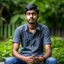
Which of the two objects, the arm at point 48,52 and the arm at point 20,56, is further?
the arm at point 48,52

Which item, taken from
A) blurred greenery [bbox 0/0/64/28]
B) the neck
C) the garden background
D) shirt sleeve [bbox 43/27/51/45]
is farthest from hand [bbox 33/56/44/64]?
blurred greenery [bbox 0/0/64/28]

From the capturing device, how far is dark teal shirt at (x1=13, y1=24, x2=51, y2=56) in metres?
5.63

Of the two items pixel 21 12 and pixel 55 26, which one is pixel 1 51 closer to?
pixel 21 12

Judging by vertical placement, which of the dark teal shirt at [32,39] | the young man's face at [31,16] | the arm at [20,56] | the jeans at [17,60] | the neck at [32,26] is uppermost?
the young man's face at [31,16]

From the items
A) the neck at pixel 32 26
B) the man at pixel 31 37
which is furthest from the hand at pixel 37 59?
the neck at pixel 32 26

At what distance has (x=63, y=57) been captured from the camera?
24.3 ft

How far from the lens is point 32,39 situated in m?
5.67

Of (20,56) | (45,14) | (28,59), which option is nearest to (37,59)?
(28,59)

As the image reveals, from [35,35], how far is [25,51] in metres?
0.32

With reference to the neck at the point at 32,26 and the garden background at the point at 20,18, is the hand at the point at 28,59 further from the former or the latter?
the garden background at the point at 20,18

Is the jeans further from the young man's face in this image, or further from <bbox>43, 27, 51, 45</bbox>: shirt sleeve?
the young man's face

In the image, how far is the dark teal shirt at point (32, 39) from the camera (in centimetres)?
563

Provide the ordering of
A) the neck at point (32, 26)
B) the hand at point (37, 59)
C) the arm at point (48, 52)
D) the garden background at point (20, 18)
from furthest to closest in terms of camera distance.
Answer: the garden background at point (20, 18), the neck at point (32, 26), the arm at point (48, 52), the hand at point (37, 59)

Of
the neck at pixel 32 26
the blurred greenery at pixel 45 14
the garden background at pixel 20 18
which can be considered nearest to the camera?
the neck at pixel 32 26
